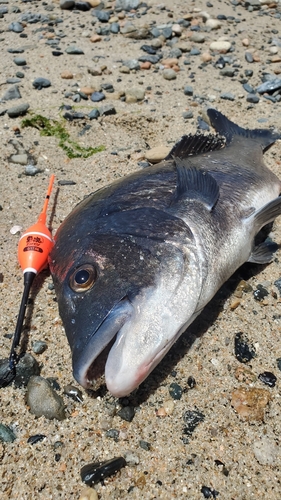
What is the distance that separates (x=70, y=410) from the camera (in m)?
2.72

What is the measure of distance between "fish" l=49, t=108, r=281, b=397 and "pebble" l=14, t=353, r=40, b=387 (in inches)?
22.0

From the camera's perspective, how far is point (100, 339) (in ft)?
7.34

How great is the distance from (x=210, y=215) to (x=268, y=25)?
6.39 m

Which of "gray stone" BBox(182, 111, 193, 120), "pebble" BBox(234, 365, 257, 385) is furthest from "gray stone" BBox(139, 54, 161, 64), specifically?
"pebble" BBox(234, 365, 257, 385)

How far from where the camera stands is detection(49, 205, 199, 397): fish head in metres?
2.28

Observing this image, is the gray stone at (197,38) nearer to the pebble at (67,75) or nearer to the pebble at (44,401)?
the pebble at (67,75)

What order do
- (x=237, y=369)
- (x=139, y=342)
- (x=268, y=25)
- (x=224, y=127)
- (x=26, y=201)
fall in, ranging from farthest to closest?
(x=268, y=25)
(x=224, y=127)
(x=26, y=201)
(x=237, y=369)
(x=139, y=342)

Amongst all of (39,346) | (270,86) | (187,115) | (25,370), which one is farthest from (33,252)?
(270,86)

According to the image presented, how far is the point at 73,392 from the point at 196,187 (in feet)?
5.51

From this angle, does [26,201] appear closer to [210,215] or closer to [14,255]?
[14,255]

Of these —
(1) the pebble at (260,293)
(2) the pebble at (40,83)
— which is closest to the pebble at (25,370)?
(1) the pebble at (260,293)

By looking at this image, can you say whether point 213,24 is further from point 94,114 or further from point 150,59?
point 94,114

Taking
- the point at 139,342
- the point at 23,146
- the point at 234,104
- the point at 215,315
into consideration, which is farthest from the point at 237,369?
the point at 234,104

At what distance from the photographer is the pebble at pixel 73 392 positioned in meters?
2.77
